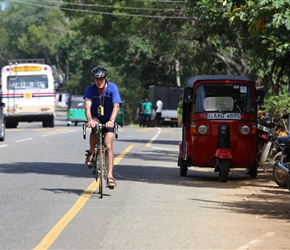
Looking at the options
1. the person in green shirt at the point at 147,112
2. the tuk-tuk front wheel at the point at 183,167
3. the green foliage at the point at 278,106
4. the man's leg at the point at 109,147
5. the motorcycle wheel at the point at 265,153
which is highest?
the green foliage at the point at 278,106

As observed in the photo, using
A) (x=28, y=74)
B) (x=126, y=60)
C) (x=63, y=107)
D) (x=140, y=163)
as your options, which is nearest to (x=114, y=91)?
(x=140, y=163)

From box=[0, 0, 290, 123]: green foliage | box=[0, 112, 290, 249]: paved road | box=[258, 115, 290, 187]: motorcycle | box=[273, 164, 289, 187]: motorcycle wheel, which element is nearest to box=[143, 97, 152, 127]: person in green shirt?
box=[0, 0, 290, 123]: green foliage

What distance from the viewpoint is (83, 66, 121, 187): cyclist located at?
14203 mm

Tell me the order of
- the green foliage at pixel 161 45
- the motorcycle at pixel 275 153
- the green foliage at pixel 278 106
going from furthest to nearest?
the green foliage at pixel 278 106, the green foliage at pixel 161 45, the motorcycle at pixel 275 153

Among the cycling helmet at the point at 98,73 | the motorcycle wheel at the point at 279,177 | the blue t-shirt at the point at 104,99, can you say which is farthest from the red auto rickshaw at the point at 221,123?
the cycling helmet at the point at 98,73

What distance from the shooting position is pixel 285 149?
1596 centimetres

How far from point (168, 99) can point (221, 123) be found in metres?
40.5

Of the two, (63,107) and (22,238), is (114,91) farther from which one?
(63,107)

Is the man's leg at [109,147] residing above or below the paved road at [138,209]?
above

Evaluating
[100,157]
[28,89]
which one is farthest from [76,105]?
[100,157]

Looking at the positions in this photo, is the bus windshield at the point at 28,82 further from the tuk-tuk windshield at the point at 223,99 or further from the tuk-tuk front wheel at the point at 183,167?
the tuk-tuk windshield at the point at 223,99

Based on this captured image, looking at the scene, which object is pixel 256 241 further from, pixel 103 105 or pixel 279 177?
pixel 279 177

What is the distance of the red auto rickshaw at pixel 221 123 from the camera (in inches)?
683

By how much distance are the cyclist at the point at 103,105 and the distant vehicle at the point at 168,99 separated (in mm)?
42040
